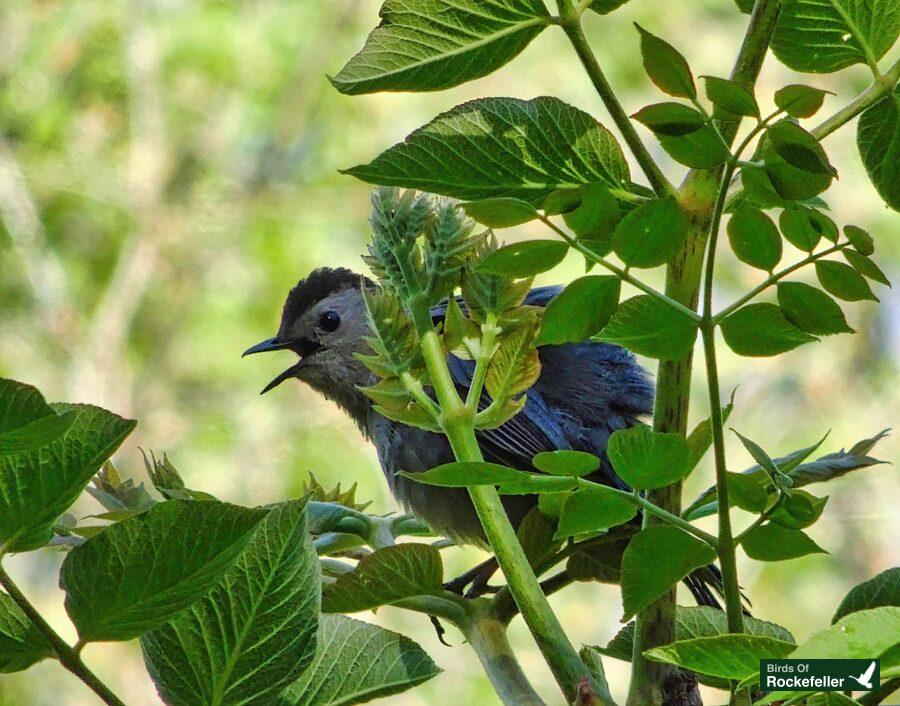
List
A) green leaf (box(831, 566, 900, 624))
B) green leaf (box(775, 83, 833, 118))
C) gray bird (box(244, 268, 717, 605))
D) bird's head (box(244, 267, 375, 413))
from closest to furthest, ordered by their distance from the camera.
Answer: green leaf (box(775, 83, 833, 118))
green leaf (box(831, 566, 900, 624))
gray bird (box(244, 268, 717, 605))
bird's head (box(244, 267, 375, 413))

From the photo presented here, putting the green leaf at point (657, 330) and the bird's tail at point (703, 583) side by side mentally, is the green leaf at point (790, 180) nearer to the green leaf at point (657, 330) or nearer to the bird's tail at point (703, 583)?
the green leaf at point (657, 330)

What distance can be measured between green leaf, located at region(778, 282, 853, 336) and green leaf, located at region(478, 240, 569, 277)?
0.57 ft

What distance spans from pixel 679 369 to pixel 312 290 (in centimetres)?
268

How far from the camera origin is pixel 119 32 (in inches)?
367

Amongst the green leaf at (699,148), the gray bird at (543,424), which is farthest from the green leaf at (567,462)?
the gray bird at (543,424)

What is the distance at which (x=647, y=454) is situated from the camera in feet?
2.72

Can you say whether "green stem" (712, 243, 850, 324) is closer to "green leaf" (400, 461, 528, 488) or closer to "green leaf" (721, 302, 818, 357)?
"green leaf" (721, 302, 818, 357)

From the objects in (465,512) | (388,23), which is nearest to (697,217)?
(388,23)

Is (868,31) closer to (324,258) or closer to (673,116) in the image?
(673,116)

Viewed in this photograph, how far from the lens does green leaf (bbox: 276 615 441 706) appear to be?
867 mm

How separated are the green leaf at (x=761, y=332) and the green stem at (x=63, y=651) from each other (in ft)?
1.72

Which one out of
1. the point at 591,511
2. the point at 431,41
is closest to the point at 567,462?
the point at 591,511

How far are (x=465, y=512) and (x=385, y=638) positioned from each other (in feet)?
5.09

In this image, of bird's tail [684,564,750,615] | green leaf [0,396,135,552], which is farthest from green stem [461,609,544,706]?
bird's tail [684,564,750,615]
